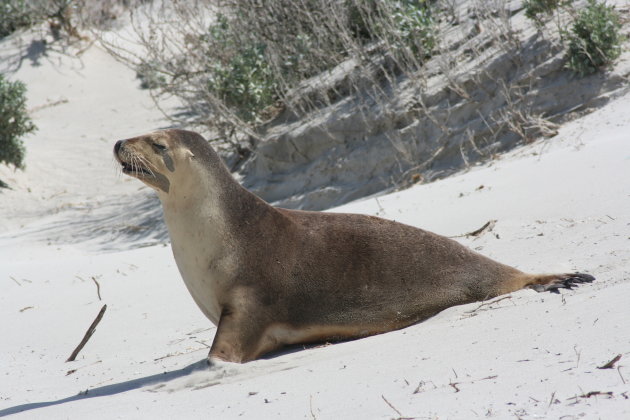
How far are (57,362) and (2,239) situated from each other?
8.46 meters

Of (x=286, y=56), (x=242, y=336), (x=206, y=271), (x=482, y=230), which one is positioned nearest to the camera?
(x=242, y=336)

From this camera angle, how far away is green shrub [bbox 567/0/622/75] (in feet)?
33.3

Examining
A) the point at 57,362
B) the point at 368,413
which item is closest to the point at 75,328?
the point at 57,362

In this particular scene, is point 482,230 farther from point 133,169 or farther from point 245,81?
point 245,81

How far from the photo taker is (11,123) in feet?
51.6

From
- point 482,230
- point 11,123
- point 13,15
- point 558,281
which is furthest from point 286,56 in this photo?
point 13,15

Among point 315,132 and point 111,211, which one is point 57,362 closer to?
point 315,132

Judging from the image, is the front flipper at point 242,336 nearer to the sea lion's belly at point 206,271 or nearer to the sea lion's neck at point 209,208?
the sea lion's belly at point 206,271

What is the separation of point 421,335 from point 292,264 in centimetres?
93

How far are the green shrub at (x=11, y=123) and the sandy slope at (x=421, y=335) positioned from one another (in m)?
4.09

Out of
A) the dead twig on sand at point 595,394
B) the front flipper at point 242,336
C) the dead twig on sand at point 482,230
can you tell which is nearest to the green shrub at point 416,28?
the dead twig on sand at point 482,230

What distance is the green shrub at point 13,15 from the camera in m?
22.8

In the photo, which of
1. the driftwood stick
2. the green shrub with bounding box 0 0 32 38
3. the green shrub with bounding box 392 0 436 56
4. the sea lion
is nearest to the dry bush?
the green shrub with bounding box 392 0 436 56

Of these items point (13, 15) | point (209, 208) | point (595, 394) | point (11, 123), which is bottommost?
point (595, 394)
